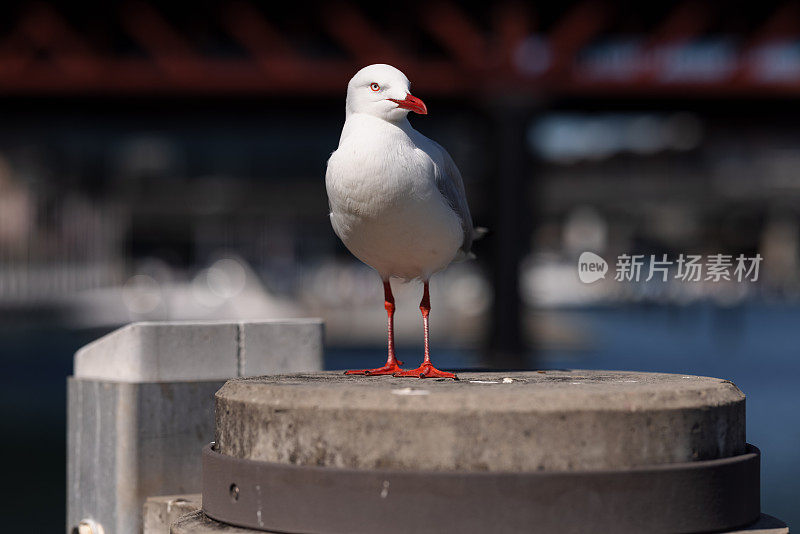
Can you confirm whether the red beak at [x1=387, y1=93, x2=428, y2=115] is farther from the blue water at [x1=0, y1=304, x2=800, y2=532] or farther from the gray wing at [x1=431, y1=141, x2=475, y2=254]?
the blue water at [x1=0, y1=304, x2=800, y2=532]

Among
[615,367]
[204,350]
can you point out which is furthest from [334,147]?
[204,350]

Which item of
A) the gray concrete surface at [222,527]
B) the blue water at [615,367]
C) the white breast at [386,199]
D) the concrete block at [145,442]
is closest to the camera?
the gray concrete surface at [222,527]

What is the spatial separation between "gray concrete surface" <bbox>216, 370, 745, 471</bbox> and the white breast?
100 centimetres

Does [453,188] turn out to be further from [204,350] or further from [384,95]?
[204,350]

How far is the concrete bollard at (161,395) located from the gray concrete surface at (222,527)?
1.34 m

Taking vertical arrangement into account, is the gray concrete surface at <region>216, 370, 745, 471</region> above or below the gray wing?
below

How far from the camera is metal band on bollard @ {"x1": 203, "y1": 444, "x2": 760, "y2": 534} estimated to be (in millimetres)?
3727

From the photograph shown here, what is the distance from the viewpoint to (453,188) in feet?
17.5

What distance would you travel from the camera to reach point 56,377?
25.6 m

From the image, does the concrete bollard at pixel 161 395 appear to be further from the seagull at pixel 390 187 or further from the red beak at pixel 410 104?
the red beak at pixel 410 104

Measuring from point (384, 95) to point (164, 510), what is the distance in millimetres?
2449

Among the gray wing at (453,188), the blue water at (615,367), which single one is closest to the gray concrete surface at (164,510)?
the gray wing at (453,188)


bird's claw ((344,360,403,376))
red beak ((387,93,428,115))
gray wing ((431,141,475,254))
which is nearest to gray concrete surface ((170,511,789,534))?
bird's claw ((344,360,403,376))

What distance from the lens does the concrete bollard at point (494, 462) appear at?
374 cm
